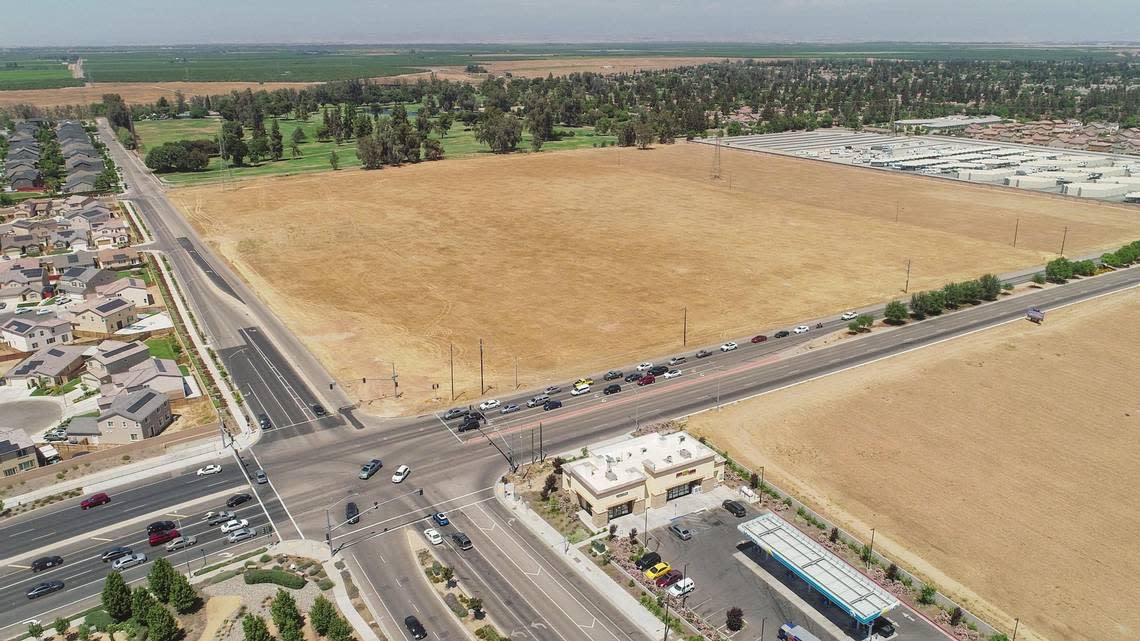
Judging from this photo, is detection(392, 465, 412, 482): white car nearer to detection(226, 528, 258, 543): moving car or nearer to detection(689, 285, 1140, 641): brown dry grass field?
detection(226, 528, 258, 543): moving car

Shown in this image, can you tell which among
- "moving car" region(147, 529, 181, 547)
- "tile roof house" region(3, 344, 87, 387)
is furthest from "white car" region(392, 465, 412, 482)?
"tile roof house" region(3, 344, 87, 387)

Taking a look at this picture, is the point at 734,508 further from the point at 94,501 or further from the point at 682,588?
the point at 94,501

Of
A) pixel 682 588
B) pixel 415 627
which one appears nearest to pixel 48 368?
pixel 415 627

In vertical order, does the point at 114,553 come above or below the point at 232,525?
below

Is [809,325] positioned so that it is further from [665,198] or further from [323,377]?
[665,198]

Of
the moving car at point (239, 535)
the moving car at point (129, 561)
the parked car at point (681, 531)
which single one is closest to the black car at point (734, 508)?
the parked car at point (681, 531)
